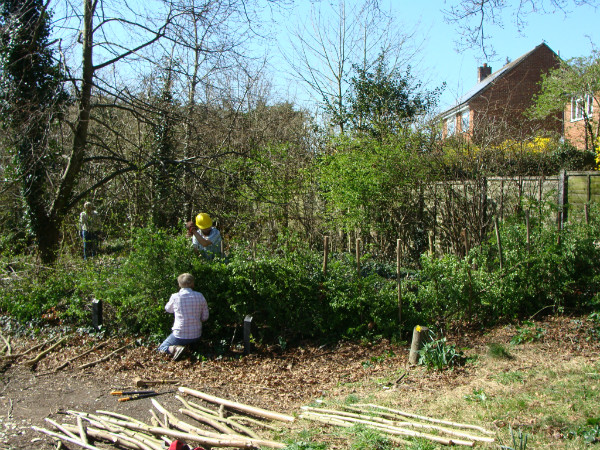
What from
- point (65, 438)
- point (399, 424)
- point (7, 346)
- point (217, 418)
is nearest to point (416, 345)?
point (399, 424)

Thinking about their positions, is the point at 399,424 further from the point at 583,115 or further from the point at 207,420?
the point at 583,115

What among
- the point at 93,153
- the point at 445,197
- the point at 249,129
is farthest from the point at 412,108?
the point at 93,153

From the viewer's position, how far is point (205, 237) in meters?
7.85

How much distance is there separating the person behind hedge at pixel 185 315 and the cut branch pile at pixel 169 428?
5.22ft

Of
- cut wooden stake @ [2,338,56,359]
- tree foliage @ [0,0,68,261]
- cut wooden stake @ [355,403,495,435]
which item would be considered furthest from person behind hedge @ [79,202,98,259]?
cut wooden stake @ [355,403,495,435]

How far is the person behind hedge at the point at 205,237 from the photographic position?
25.0 ft

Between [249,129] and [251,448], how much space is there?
1162 cm

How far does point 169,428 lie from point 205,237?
3.67 metres

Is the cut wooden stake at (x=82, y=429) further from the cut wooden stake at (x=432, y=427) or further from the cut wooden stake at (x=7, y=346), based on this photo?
the cut wooden stake at (x=7, y=346)

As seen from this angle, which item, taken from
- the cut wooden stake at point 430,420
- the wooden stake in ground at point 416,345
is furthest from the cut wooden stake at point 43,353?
the wooden stake in ground at point 416,345

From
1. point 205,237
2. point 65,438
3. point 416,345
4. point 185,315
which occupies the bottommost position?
point 65,438

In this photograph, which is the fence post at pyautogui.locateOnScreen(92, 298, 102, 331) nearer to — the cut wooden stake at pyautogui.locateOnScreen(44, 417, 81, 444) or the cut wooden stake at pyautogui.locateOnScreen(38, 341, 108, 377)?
the cut wooden stake at pyautogui.locateOnScreen(38, 341, 108, 377)

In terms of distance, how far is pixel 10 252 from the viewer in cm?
953

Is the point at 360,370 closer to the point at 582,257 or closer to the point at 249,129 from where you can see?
the point at 582,257
